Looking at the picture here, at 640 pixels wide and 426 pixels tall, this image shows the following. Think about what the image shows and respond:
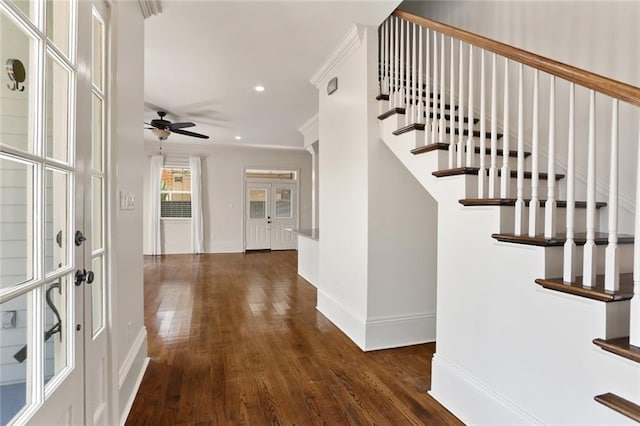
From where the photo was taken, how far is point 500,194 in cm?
185

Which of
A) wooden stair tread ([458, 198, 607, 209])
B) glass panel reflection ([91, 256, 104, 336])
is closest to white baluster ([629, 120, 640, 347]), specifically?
wooden stair tread ([458, 198, 607, 209])

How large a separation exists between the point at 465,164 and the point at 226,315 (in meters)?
2.86

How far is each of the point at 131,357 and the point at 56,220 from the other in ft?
4.25

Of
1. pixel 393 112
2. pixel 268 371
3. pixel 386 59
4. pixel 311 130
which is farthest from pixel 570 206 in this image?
pixel 311 130

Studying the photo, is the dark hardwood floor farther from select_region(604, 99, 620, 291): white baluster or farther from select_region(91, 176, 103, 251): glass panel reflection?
select_region(604, 99, 620, 291): white baluster

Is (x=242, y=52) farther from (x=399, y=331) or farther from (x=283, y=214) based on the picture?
(x=283, y=214)

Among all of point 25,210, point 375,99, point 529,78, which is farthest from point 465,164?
point 25,210

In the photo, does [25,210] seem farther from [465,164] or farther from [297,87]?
[297,87]

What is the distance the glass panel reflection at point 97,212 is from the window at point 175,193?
728cm

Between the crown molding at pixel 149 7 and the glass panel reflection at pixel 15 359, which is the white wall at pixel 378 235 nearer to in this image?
the crown molding at pixel 149 7

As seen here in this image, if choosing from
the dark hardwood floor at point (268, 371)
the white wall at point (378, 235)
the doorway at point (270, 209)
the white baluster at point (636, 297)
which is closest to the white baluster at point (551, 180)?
the white baluster at point (636, 297)

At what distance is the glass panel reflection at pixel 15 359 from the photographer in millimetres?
866

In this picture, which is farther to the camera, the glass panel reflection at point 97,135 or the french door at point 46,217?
the glass panel reflection at point 97,135

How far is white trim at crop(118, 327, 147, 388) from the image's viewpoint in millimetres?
1825
